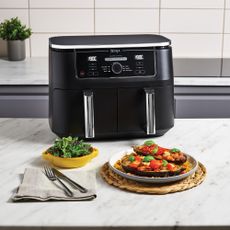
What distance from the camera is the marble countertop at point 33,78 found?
2584 millimetres

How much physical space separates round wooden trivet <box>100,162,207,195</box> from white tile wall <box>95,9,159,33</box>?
6.15 feet

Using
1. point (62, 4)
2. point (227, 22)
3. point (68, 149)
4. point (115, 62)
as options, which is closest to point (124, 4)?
point (62, 4)

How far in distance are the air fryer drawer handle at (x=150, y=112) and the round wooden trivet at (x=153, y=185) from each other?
1.00 ft

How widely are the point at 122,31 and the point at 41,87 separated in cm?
77

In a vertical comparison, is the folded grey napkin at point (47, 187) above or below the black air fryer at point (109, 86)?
below

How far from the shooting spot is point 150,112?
5.43 feet

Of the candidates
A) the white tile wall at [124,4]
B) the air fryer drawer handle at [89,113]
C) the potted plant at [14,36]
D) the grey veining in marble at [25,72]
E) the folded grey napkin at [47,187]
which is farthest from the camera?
the white tile wall at [124,4]

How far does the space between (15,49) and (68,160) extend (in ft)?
5.68

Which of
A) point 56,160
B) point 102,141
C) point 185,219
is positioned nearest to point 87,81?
point 102,141

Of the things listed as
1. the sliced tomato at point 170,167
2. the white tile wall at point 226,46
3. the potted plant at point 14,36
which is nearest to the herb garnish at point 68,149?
the sliced tomato at point 170,167

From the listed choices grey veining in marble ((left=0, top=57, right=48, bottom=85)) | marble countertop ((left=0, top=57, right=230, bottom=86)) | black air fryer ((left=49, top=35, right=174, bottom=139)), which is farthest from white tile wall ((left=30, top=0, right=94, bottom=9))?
black air fryer ((left=49, top=35, right=174, bottom=139))

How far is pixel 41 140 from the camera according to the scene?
5.55 ft

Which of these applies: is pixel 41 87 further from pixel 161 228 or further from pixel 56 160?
pixel 161 228

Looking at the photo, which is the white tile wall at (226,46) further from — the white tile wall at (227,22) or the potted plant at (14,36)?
the potted plant at (14,36)
